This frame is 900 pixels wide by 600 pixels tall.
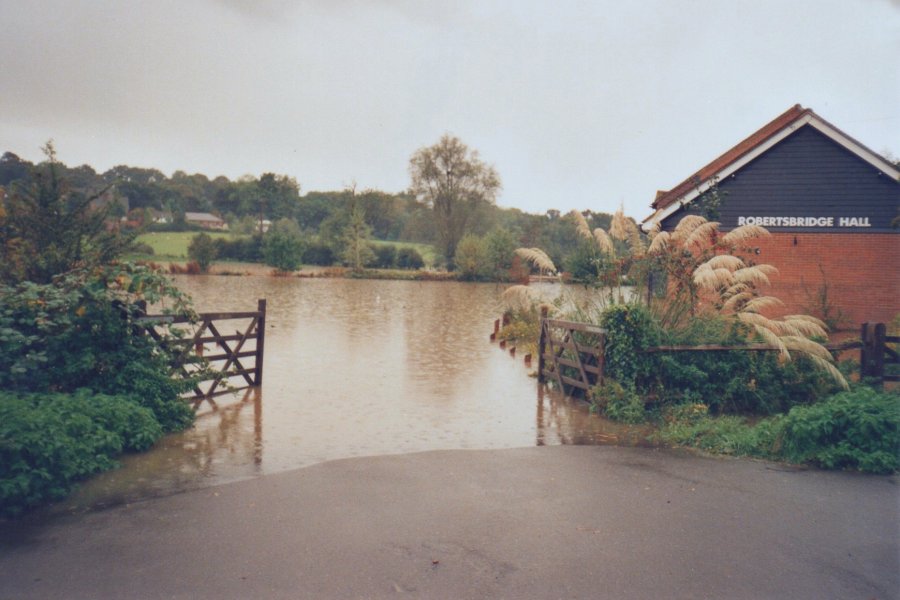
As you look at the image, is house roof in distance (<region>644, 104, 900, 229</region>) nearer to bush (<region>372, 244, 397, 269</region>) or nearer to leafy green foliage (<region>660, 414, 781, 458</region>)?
leafy green foliage (<region>660, 414, 781, 458</region>)

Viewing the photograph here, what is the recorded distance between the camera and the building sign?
18859 mm

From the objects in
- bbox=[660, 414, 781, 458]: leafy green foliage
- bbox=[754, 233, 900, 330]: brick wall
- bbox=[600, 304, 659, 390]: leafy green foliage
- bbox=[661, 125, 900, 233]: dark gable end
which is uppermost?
bbox=[661, 125, 900, 233]: dark gable end

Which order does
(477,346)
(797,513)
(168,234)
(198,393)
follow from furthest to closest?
(168,234)
(477,346)
(198,393)
(797,513)

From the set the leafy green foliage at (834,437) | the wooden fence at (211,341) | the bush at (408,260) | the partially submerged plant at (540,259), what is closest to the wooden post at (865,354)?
the leafy green foliage at (834,437)

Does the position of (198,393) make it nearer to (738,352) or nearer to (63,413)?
(63,413)

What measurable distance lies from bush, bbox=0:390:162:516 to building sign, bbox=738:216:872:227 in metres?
16.3

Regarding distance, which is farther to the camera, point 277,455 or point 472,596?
point 277,455

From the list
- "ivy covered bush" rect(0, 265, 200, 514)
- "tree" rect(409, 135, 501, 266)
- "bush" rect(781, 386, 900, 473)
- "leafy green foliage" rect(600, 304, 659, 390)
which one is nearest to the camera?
"ivy covered bush" rect(0, 265, 200, 514)

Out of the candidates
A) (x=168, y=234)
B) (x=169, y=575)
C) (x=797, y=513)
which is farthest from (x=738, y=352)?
(x=168, y=234)

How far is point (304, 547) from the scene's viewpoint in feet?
17.9

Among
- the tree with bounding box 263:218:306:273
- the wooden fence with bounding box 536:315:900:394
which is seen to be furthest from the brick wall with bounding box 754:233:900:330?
the tree with bounding box 263:218:306:273

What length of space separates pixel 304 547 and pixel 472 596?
1496mm

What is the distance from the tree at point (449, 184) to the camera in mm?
66125

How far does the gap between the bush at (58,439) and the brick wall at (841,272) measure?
17252mm
